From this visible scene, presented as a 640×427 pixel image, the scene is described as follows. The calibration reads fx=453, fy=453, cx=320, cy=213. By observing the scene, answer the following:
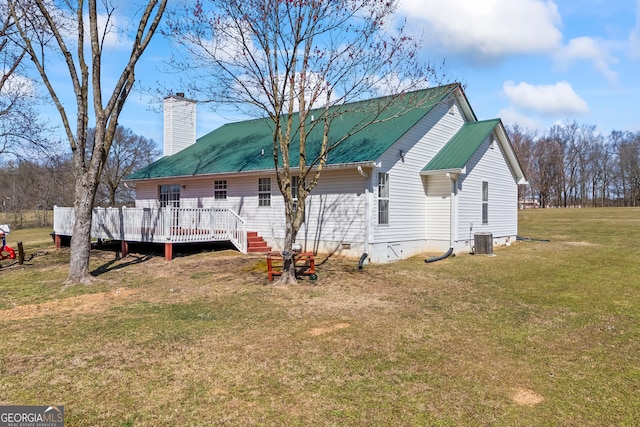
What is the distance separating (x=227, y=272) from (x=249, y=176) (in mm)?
5759

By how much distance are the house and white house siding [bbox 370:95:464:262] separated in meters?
0.03

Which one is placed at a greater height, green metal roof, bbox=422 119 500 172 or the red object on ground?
green metal roof, bbox=422 119 500 172

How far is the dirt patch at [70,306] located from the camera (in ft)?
25.7

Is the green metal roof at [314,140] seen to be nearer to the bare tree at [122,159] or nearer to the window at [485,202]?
the window at [485,202]

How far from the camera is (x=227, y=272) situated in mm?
11992

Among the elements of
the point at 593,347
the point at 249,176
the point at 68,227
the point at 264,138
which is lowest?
the point at 593,347

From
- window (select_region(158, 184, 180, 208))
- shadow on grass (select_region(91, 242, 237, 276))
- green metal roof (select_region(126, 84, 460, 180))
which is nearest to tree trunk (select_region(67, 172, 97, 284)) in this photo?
shadow on grass (select_region(91, 242, 237, 276))

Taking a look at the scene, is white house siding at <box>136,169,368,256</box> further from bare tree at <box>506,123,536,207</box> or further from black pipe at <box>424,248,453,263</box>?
bare tree at <box>506,123,536,207</box>

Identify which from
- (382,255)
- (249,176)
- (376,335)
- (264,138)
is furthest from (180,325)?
(264,138)

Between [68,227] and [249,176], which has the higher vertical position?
[249,176]

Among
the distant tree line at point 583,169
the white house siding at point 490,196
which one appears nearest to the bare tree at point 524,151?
the distant tree line at point 583,169

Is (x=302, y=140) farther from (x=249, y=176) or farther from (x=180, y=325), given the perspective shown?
(x=249, y=176)

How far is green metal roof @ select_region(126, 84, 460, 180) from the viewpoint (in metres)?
13.7

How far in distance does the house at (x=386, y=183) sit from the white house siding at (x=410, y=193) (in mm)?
34
